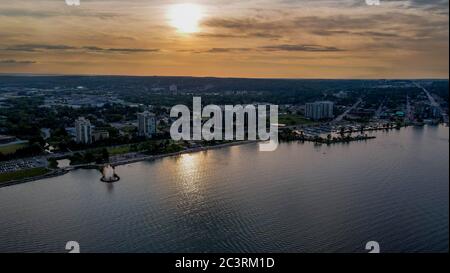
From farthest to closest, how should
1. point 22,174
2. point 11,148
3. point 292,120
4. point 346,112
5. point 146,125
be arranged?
point 346,112
point 292,120
point 146,125
point 11,148
point 22,174

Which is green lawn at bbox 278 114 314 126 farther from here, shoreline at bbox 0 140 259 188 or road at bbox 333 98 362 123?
shoreline at bbox 0 140 259 188

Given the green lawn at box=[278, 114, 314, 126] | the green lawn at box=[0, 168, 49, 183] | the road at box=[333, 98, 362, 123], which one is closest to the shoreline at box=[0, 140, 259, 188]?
the green lawn at box=[0, 168, 49, 183]

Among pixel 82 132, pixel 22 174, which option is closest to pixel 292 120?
pixel 82 132

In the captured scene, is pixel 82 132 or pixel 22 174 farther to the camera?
pixel 82 132

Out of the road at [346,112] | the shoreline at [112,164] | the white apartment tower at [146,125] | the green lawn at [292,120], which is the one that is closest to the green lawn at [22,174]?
the shoreline at [112,164]

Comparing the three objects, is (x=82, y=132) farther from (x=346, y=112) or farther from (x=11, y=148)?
(x=346, y=112)
